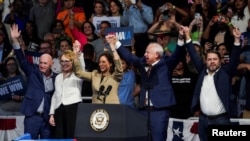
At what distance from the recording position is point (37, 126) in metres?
12.4

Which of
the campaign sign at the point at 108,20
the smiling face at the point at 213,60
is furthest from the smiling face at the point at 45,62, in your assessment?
the campaign sign at the point at 108,20

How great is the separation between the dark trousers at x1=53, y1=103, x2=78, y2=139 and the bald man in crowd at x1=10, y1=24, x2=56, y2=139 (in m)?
0.39

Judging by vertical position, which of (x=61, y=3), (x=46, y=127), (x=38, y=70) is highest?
(x=61, y=3)

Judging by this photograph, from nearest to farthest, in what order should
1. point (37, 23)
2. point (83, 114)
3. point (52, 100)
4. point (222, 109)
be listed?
point (83, 114)
point (222, 109)
point (52, 100)
point (37, 23)

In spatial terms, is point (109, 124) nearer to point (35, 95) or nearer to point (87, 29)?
point (35, 95)

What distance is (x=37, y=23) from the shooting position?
53.7 feet

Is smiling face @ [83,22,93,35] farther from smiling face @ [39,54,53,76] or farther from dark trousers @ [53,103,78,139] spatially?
dark trousers @ [53,103,78,139]

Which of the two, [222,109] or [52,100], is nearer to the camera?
[222,109]

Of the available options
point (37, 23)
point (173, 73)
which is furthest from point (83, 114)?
point (37, 23)

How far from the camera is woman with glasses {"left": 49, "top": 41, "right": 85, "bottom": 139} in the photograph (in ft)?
39.5

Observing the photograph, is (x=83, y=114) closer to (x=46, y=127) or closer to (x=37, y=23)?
(x=46, y=127)

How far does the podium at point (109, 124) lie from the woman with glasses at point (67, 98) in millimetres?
2498

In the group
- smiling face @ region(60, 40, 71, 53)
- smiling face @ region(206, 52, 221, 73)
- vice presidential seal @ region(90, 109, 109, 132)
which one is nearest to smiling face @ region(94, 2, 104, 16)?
smiling face @ region(60, 40, 71, 53)

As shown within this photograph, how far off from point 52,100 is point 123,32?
2.23 m
